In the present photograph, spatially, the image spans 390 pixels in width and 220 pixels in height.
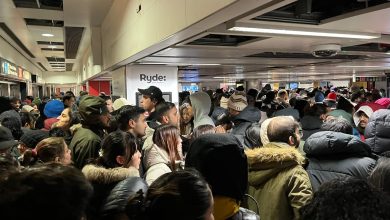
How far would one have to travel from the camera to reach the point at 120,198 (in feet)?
5.11

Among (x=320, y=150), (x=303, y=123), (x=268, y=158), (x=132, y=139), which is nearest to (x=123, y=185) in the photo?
(x=132, y=139)

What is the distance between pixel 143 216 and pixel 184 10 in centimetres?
174

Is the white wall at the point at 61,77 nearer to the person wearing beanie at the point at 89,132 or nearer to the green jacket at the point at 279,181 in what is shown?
the person wearing beanie at the point at 89,132

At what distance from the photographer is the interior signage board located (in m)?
6.07

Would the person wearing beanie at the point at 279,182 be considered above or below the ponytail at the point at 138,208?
below

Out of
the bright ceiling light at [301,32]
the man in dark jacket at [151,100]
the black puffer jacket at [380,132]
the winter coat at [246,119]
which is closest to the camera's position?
the bright ceiling light at [301,32]

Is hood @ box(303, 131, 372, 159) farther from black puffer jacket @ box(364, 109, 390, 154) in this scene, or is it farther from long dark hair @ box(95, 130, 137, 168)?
long dark hair @ box(95, 130, 137, 168)

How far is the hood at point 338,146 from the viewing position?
2.25 metres

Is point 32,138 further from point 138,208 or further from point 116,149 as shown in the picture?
point 138,208

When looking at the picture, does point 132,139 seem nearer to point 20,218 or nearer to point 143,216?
point 143,216

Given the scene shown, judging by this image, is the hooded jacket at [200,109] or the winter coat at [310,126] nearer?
the winter coat at [310,126]

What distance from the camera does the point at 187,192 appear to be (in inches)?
47.7

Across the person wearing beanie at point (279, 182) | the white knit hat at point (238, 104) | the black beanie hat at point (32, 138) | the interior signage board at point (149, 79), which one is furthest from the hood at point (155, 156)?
the interior signage board at point (149, 79)

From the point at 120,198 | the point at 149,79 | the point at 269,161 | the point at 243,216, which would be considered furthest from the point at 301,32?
the point at 149,79
